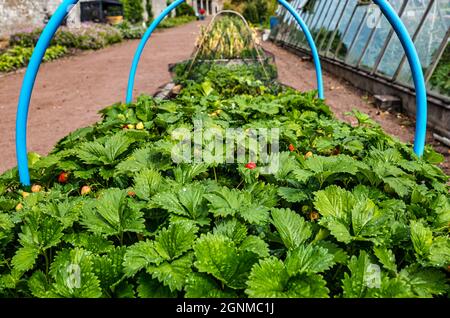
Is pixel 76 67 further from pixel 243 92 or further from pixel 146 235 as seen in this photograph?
pixel 146 235

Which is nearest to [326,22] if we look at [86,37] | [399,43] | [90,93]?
[399,43]

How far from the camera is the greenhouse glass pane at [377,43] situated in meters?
7.02

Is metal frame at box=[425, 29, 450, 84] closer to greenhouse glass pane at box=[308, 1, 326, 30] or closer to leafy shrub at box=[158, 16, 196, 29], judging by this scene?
greenhouse glass pane at box=[308, 1, 326, 30]

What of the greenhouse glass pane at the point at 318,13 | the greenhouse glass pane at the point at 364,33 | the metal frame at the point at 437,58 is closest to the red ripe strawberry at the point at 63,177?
the metal frame at the point at 437,58

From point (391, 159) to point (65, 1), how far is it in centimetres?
186

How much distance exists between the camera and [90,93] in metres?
7.48

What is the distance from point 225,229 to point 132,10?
3012cm

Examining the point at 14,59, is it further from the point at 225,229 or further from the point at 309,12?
the point at 225,229

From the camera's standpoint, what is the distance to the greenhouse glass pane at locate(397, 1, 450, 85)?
5246 millimetres

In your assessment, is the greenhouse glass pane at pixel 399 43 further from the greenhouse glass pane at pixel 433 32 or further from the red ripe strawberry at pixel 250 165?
the red ripe strawberry at pixel 250 165

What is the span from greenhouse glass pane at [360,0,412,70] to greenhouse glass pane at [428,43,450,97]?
1.92m

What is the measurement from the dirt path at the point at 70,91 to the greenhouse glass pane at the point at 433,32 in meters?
4.69

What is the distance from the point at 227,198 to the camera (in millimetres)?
1339
